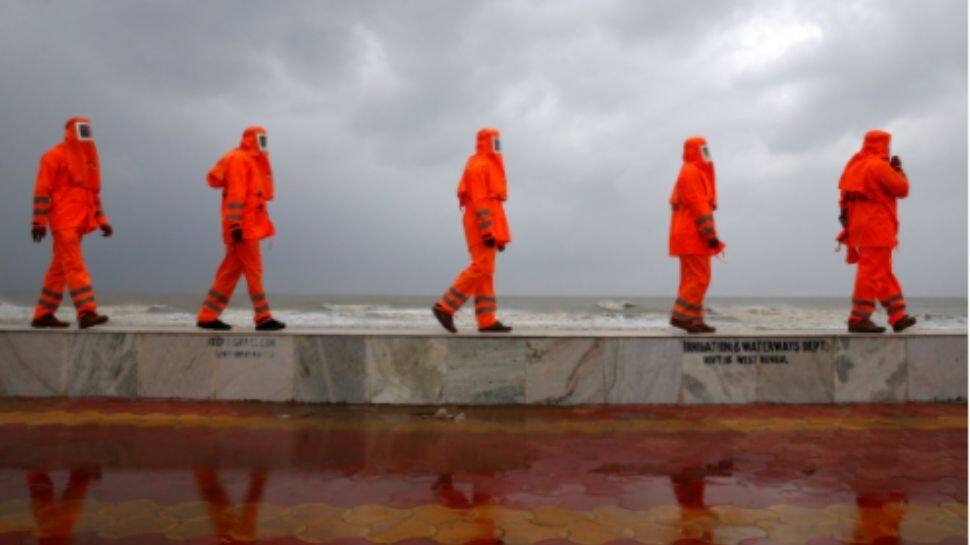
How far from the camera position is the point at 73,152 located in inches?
271

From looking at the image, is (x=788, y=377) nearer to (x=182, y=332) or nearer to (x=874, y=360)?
(x=874, y=360)

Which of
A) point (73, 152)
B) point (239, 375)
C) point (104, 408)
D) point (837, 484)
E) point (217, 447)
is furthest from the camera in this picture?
point (73, 152)

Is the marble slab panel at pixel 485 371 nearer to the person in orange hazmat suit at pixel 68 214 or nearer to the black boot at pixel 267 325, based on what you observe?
the black boot at pixel 267 325

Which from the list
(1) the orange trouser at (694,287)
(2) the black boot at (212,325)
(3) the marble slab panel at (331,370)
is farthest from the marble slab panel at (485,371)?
(2) the black boot at (212,325)

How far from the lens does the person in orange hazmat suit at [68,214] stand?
22.1 ft

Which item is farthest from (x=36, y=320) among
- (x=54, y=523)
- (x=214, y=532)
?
(x=214, y=532)

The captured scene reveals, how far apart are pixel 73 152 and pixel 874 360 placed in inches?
319

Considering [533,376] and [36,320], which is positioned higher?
[36,320]

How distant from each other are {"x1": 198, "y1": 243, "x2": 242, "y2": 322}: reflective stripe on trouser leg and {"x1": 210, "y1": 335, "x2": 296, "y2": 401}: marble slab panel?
0.56 m

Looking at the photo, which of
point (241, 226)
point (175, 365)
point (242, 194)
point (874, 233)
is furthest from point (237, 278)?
point (874, 233)

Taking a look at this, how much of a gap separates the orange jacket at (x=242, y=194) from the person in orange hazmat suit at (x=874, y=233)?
585 cm

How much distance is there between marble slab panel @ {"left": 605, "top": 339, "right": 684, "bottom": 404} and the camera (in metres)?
6.15

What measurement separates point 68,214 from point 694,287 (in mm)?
6283

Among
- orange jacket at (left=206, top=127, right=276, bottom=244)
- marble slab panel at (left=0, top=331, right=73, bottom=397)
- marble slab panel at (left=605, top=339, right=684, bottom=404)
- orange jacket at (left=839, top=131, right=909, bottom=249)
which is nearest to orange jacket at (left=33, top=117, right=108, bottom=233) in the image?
marble slab panel at (left=0, top=331, right=73, bottom=397)
